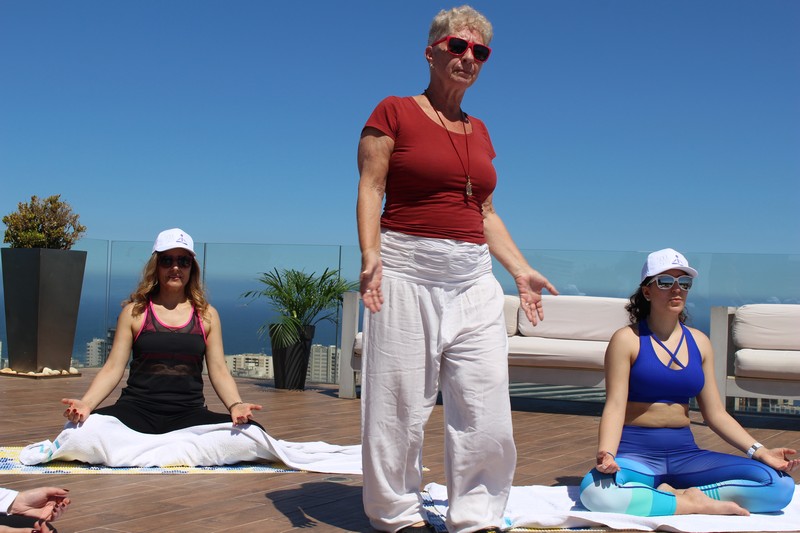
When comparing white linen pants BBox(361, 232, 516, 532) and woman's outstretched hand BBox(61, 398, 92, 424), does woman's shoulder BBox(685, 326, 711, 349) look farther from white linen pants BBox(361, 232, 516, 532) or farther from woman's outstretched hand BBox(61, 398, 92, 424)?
woman's outstretched hand BBox(61, 398, 92, 424)

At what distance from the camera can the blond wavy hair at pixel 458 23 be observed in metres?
3.06

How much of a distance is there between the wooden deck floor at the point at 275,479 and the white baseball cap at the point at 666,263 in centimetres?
121

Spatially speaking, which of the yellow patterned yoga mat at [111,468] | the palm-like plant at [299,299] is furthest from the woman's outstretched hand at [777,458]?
the palm-like plant at [299,299]

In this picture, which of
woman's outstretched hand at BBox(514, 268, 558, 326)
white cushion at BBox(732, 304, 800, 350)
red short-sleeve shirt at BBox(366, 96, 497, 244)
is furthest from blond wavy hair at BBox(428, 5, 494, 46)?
white cushion at BBox(732, 304, 800, 350)

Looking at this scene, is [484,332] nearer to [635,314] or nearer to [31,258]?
[635,314]

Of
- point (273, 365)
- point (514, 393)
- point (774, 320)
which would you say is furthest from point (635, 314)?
point (273, 365)

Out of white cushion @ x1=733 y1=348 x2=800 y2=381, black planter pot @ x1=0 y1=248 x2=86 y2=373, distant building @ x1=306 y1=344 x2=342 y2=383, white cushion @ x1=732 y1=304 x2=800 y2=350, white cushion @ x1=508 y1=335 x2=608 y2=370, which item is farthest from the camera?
distant building @ x1=306 y1=344 x2=342 y2=383

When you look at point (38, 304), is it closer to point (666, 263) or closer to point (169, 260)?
point (169, 260)

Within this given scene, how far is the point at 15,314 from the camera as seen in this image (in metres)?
8.95

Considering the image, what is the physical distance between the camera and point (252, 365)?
31.9 feet

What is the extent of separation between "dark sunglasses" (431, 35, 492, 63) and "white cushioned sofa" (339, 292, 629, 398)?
174 inches

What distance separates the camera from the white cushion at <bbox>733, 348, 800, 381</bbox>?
6.63m

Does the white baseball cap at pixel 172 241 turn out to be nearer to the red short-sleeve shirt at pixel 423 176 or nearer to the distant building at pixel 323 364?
the red short-sleeve shirt at pixel 423 176

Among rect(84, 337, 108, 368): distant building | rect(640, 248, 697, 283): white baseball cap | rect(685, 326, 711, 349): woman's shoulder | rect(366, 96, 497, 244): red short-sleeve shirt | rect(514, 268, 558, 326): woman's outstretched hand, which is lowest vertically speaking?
rect(84, 337, 108, 368): distant building
